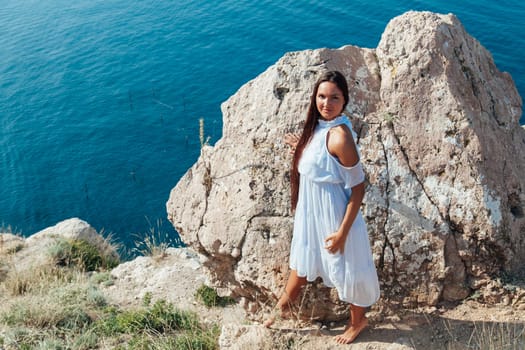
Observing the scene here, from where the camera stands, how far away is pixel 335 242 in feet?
16.0

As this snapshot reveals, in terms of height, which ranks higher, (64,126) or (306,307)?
(306,307)

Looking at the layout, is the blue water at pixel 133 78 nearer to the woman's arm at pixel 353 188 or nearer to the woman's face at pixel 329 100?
the woman's arm at pixel 353 188

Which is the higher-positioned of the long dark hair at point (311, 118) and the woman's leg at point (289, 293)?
the long dark hair at point (311, 118)

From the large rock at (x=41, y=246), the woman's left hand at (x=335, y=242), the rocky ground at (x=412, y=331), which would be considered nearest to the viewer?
the woman's left hand at (x=335, y=242)

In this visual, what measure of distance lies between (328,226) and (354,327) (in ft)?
4.05

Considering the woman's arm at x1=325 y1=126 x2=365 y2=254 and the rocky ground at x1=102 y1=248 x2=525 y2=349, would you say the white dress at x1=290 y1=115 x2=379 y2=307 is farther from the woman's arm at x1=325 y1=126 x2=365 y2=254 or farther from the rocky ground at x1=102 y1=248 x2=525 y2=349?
the rocky ground at x1=102 y1=248 x2=525 y2=349

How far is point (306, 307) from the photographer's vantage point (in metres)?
6.01

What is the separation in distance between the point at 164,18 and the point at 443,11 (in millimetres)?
13906

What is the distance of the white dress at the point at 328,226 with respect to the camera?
474 cm

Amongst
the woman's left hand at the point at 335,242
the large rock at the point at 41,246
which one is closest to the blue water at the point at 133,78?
the large rock at the point at 41,246

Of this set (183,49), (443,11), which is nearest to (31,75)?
(183,49)

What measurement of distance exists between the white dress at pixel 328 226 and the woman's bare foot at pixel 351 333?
0.36 metres

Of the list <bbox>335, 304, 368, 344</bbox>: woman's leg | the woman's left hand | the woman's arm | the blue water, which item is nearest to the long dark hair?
the woman's arm

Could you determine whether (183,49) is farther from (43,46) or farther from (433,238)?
(433,238)
